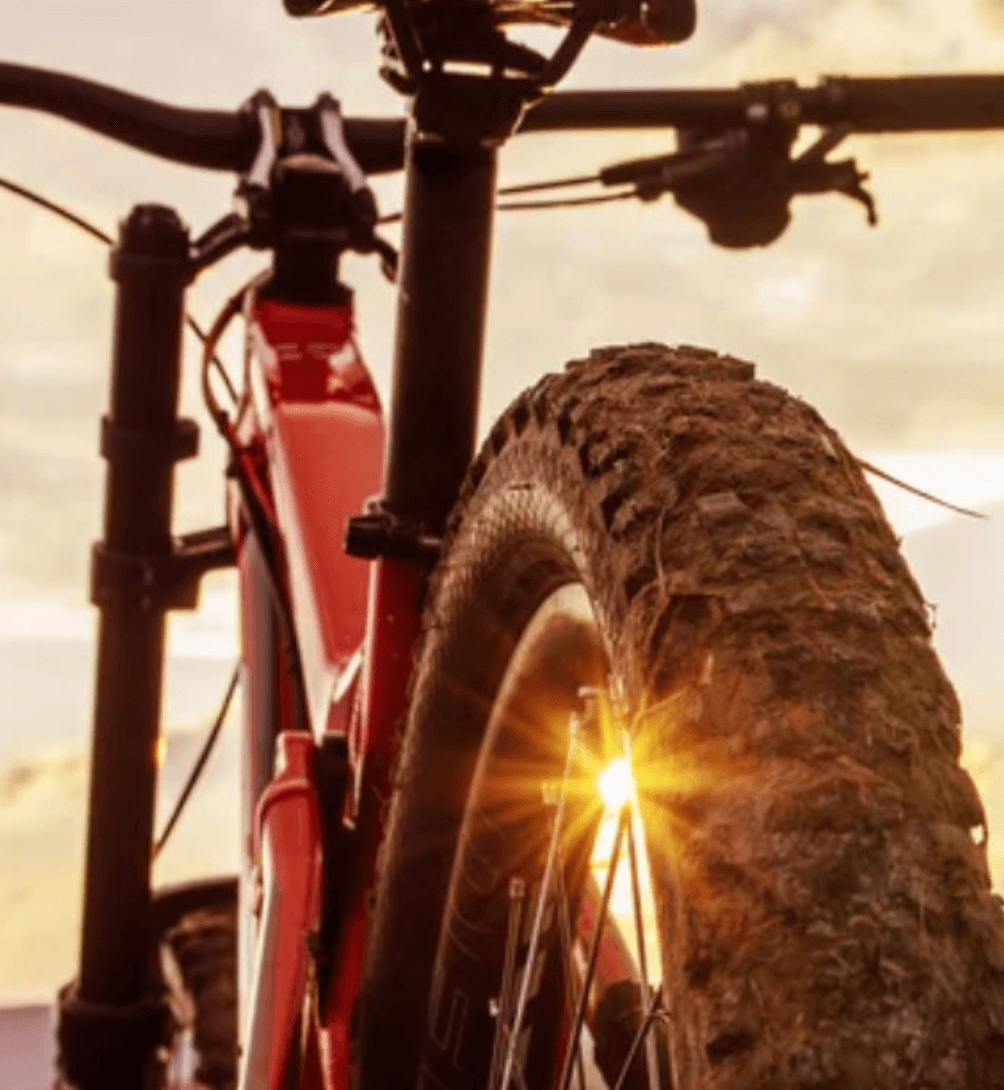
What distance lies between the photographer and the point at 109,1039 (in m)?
3.21

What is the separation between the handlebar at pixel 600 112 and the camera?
107 inches

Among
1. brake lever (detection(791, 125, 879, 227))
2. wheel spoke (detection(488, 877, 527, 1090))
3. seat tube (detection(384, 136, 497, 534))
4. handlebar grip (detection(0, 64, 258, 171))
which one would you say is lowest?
wheel spoke (detection(488, 877, 527, 1090))

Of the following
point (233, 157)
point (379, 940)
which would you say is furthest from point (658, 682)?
point (233, 157)

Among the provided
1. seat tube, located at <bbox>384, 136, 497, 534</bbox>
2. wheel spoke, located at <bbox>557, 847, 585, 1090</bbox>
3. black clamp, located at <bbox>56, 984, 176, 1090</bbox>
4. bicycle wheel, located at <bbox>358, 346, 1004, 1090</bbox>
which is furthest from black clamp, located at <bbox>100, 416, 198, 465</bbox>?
wheel spoke, located at <bbox>557, 847, 585, 1090</bbox>

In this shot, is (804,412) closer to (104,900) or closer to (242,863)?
(242,863)

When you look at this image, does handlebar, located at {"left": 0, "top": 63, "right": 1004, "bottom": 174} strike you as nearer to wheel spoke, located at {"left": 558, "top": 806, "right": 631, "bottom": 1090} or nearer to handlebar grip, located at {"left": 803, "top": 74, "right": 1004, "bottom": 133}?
handlebar grip, located at {"left": 803, "top": 74, "right": 1004, "bottom": 133}

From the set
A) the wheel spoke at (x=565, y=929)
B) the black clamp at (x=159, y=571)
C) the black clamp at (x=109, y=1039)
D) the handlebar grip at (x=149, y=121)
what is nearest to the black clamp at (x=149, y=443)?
the black clamp at (x=159, y=571)

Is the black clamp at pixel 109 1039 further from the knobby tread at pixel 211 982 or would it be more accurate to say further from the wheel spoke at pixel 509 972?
the wheel spoke at pixel 509 972

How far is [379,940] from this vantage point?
1977 mm

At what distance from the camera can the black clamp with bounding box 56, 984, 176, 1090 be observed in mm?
3199

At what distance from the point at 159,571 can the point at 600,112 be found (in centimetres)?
82

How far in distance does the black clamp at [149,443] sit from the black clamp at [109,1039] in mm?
788

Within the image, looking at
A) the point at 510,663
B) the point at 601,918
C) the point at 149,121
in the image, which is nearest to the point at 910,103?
the point at 149,121

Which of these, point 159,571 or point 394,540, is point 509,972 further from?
point 159,571
